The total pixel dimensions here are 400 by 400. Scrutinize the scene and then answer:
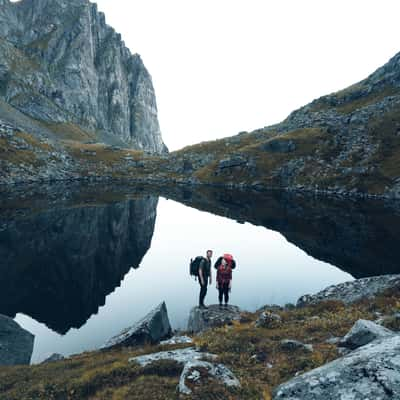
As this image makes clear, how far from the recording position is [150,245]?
52.3 metres

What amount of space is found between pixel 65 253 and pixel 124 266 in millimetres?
8401

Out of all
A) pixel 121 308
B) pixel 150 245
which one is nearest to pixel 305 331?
pixel 121 308

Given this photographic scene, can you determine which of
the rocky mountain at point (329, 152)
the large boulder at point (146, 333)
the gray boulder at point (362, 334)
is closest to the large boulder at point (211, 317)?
the large boulder at point (146, 333)

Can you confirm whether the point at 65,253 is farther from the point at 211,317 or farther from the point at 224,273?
the point at 211,317

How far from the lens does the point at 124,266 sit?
40.0 meters

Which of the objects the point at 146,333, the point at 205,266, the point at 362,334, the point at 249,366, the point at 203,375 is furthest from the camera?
the point at 205,266

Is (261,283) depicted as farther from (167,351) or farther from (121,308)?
(167,351)

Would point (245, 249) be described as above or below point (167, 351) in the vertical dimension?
below

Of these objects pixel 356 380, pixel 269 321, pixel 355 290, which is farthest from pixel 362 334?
pixel 355 290

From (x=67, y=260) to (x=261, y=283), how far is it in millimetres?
22931

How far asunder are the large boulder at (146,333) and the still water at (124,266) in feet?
15.2

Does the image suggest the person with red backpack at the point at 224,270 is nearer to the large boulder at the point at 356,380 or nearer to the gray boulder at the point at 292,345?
the gray boulder at the point at 292,345

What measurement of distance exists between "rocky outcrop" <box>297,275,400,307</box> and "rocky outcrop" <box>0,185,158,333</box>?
18152 mm

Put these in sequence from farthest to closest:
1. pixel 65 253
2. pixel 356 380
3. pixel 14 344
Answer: pixel 65 253, pixel 14 344, pixel 356 380
